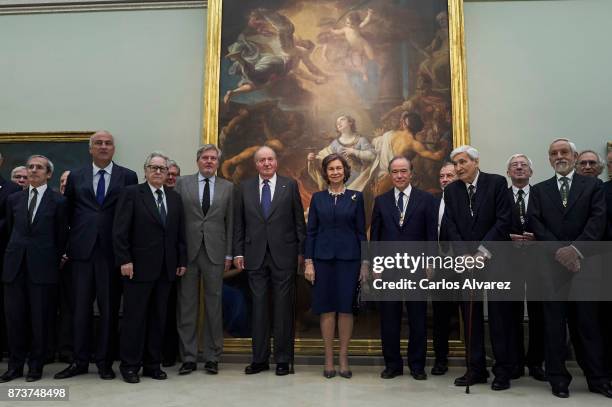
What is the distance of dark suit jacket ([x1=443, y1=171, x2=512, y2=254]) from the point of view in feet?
13.9

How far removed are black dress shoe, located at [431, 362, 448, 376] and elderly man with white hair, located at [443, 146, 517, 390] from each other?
1.37 ft

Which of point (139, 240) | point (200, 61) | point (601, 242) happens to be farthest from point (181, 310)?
point (601, 242)

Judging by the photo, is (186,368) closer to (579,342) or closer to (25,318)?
(25,318)

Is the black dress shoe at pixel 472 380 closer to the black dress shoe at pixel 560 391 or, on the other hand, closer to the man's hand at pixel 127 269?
the black dress shoe at pixel 560 391

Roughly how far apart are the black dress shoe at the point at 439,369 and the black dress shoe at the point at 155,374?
2.47 meters

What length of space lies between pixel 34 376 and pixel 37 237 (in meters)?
1.21

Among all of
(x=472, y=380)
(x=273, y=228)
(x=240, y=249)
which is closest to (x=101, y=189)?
(x=240, y=249)

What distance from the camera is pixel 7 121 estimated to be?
655 centimetres

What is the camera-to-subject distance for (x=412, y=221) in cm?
469

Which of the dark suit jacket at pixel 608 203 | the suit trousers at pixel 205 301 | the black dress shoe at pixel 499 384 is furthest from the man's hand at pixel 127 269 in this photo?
the dark suit jacket at pixel 608 203

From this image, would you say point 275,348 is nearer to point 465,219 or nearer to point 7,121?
point 465,219

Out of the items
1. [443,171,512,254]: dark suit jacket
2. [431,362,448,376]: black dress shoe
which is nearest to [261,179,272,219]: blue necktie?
[443,171,512,254]: dark suit jacket

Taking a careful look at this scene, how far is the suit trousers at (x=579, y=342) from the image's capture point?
399cm

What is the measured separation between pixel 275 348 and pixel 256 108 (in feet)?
9.48
